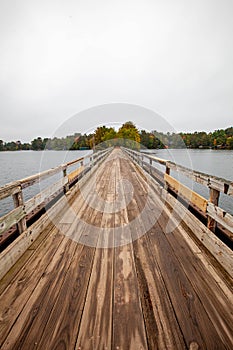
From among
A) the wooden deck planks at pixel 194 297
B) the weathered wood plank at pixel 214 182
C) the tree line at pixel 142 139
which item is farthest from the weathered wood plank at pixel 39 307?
the tree line at pixel 142 139

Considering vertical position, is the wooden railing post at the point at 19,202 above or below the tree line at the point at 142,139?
below

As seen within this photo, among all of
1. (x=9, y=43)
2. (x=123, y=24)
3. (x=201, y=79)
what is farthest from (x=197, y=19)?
(x=201, y=79)

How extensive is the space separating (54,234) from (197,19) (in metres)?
12.7

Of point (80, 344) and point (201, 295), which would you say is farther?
point (201, 295)

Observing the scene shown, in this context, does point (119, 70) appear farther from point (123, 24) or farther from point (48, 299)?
point (48, 299)

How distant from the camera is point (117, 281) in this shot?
4.99 ft

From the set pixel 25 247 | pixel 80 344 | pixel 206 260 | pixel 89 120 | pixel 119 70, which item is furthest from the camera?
pixel 119 70

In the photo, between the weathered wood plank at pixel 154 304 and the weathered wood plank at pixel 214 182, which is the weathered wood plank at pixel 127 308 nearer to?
the weathered wood plank at pixel 154 304

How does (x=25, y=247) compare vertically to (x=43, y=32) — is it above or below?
below

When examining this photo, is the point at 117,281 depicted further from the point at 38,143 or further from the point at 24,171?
the point at 38,143

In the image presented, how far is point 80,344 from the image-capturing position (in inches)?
40.1

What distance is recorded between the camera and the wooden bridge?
107cm

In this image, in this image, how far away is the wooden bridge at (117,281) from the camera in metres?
1.07

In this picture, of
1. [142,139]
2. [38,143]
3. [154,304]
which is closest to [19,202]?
[154,304]
